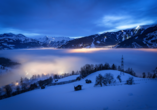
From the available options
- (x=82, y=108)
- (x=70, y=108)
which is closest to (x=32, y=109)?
(x=70, y=108)

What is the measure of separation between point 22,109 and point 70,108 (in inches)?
434

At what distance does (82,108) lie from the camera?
34.9ft

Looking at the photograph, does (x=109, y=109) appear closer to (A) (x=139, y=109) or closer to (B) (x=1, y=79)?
(A) (x=139, y=109)

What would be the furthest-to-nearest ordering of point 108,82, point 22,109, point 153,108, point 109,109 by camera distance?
point 108,82
point 22,109
point 109,109
point 153,108

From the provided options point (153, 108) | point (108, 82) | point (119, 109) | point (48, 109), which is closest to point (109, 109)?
point (119, 109)

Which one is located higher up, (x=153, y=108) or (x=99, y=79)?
(x=153, y=108)

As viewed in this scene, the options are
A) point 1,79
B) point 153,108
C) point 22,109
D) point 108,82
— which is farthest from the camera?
point 1,79

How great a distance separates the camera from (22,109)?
14.6m

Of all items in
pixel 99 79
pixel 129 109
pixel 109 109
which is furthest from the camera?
pixel 99 79

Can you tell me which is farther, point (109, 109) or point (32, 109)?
point (32, 109)

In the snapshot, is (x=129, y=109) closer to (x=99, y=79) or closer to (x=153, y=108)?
(x=153, y=108)

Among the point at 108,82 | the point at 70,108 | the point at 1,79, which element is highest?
the point at 70,108

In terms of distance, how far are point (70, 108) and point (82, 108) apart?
6.45 ft

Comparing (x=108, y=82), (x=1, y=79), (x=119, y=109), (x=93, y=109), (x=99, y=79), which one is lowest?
(x=1, y=79)
